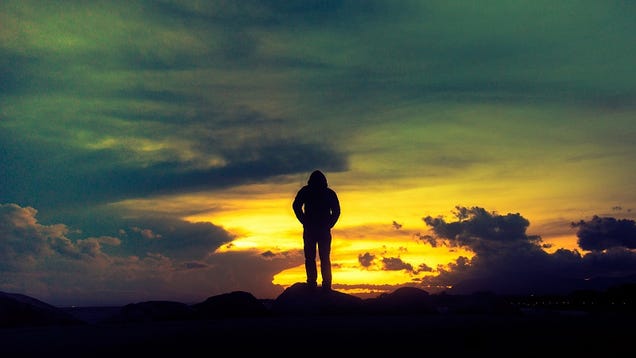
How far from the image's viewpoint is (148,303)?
755 inches

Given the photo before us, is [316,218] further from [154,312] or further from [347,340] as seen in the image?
[347,340]

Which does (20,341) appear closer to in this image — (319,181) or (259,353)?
(259,353)

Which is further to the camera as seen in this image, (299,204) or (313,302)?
(299,204)

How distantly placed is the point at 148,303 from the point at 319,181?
7635 millimetres

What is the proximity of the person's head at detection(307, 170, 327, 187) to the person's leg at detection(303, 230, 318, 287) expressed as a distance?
70.4 inches

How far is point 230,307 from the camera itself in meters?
19.6

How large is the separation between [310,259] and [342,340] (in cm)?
1333

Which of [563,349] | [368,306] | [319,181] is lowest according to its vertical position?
[563,349]

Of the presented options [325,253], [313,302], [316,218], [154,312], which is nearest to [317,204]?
[316,218]

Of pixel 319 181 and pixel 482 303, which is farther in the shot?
pixel 319 181

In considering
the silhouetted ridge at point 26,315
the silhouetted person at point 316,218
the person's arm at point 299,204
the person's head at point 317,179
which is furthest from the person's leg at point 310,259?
the silhouetted ridge at point 26,315

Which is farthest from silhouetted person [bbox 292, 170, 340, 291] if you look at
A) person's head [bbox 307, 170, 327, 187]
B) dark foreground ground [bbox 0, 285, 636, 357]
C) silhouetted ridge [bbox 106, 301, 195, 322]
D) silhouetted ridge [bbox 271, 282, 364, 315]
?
dark foreground ground [bbox 0, 285, 636, 357]

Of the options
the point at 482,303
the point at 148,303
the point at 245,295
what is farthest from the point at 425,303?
the point at 148,303

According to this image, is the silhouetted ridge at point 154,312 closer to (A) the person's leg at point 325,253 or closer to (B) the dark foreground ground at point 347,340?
(B) the dark foreground ground at point 347,340
